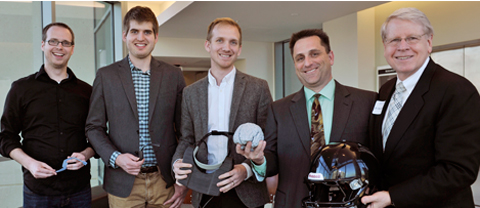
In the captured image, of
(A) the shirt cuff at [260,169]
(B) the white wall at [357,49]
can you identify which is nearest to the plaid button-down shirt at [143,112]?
(A) the shirt cuff at [260,169]

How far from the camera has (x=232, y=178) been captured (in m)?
1.94

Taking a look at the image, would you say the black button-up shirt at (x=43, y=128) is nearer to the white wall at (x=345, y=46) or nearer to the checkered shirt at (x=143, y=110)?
the checkered shirt at (x=143, y=110)

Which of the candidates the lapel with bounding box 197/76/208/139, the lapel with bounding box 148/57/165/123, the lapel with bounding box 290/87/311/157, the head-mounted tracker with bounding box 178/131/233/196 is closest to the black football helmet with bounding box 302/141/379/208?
the lapel with bounding box 290/87/311/157

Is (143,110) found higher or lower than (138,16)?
lower

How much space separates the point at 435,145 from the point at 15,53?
3.55 metres

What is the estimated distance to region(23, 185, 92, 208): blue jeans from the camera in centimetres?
243

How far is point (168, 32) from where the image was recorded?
37.5 ft

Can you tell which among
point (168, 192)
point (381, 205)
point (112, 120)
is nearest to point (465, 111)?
point (381, 205)

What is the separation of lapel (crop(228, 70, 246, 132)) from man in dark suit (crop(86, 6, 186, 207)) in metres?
0.48

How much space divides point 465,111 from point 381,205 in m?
0.49

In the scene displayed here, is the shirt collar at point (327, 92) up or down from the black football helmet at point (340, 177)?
up

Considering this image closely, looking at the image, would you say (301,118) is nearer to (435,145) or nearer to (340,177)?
(340,177)

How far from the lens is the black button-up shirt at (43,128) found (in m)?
2.43

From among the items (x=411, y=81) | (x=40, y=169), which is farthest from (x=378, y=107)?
(x=40, y=169)
